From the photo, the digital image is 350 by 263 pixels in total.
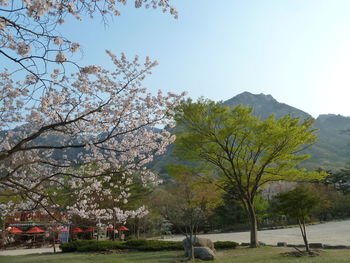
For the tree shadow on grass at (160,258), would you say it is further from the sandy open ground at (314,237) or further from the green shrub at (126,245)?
the sandy open ground at (314,237)

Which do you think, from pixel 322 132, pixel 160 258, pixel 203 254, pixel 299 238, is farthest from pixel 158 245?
pixel 322 132

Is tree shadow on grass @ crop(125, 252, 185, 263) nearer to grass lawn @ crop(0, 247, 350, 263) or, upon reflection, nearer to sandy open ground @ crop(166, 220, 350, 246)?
grass lawn @ crop(0, 247, 350, 263)

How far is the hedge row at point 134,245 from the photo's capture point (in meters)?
15.8

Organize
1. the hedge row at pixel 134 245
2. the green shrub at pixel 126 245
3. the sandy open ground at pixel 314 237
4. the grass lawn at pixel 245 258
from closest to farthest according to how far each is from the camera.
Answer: the grass lawn at pixel 245 258
the hedge row at pixel 134 245
the sandy open ground at pixel 314 237
the green shrub at pixel 126 245

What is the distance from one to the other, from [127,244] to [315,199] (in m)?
11.5

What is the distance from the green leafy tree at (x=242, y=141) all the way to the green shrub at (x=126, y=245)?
468cm

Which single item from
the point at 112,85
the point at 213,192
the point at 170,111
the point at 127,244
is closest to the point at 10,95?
the point at 112,85

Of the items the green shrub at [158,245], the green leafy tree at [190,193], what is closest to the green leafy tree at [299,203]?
the green leafy tree at [190,193]

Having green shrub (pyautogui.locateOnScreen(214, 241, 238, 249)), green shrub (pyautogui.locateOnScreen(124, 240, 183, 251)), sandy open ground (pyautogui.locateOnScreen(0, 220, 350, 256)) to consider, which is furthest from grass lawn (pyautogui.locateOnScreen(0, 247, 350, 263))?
sandy open ground (pyautogui.locateOnScreen(0, 220, 350, 256))

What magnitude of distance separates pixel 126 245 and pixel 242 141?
31.9 feet

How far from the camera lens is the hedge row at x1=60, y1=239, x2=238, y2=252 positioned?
15822 millimetres

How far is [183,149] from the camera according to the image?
651 inches

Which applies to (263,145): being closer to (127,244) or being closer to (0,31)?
(127,244)

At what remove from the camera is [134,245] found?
→ 57.1 feet
